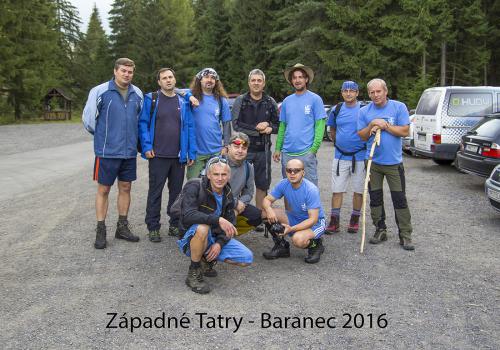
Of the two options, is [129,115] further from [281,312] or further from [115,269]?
[281,312]

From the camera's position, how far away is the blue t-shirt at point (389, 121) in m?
5.48

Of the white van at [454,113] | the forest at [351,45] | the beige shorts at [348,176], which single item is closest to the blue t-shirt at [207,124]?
the beige shorts at [348,176]

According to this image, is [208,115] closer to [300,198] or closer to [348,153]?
[300,198]

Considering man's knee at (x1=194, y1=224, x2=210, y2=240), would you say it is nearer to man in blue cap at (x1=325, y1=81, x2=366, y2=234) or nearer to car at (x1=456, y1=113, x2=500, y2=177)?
man in blue cap at (x1=325, y1=81, x2=366, y2=234)

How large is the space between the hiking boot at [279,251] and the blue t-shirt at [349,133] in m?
1.57

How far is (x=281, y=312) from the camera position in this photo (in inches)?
151

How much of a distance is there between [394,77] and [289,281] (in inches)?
1061

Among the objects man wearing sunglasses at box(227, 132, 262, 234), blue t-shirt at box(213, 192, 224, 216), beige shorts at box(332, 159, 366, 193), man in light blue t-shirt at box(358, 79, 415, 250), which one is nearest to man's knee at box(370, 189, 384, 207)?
man in light blue t-shirt at box(358, 79, 415, 250)

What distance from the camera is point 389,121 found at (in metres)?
5.50

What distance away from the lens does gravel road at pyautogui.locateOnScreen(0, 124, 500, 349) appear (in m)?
3.44

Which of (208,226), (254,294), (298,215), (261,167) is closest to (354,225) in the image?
(298,215)

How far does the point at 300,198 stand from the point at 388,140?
134cm

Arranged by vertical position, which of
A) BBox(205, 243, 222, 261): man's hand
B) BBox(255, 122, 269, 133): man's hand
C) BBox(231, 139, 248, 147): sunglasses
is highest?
BBox(255, 122, 269, 133): man's hand

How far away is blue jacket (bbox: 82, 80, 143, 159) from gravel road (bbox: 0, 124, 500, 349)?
1.17 metres
